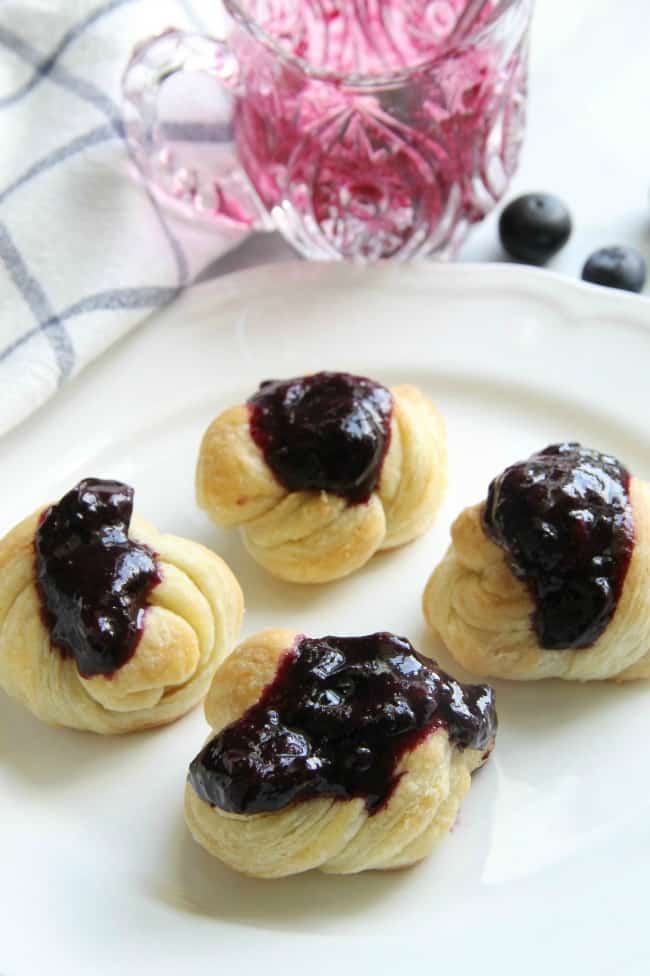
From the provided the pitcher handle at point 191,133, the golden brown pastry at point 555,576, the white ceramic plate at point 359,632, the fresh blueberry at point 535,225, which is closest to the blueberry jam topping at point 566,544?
the golden brown pastry at point 555,576

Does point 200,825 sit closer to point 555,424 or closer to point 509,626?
point 509,626

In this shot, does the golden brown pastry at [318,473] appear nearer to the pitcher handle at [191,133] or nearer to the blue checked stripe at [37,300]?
the blue checked stripe at [37,300]

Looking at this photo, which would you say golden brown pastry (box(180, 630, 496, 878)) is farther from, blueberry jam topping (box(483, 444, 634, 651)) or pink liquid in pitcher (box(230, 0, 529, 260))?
pink liquid in pitcher (box(230, 0, 529, 260))

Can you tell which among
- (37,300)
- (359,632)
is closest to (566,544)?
(359,632)

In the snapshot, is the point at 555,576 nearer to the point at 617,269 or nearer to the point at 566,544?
the point at 566,544

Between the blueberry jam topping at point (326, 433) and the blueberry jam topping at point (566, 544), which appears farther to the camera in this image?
the blueberry jam topping at point (326, 433)

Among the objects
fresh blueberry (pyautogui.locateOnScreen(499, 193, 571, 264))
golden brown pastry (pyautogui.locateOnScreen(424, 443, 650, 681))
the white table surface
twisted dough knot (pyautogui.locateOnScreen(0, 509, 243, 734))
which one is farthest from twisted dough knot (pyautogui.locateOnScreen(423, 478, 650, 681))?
the white table surface
